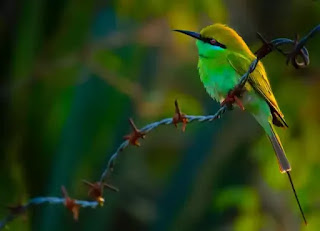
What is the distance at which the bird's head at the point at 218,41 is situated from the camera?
2322 mm

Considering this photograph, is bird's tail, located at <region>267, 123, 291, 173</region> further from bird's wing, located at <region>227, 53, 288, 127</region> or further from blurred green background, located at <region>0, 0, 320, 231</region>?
blurred green background, located at <region>0, 0, 320, 231</region>

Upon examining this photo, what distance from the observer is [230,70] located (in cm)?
234

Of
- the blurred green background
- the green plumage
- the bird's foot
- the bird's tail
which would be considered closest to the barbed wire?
the bird's foot

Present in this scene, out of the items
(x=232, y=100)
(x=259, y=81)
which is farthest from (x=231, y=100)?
(x=259, y=81)

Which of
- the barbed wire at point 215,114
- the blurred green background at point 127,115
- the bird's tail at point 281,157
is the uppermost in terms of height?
the barbed wire at point 215,114

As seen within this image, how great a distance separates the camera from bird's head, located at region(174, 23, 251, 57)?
2.32 metres

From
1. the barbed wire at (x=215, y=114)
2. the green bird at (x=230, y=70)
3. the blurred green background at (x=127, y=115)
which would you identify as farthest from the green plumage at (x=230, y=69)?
the blurred green background at (x=127, y=115)

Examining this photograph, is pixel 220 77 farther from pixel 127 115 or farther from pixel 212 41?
pixel 127 115

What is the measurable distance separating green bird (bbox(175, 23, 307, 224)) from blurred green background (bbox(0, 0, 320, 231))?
171cm

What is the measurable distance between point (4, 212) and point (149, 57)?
46.7 inches

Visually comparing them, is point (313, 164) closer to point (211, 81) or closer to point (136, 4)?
point (136, 4)

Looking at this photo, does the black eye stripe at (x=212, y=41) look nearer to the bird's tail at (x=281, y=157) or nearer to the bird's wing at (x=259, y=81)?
the bird's wing at (x=259, y=81)

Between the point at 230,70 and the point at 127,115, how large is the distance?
225 centimetres

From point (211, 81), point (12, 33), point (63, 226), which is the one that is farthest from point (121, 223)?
point (211, 81)
